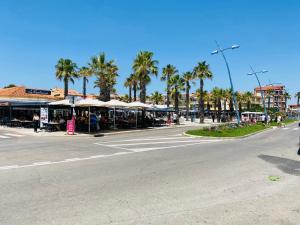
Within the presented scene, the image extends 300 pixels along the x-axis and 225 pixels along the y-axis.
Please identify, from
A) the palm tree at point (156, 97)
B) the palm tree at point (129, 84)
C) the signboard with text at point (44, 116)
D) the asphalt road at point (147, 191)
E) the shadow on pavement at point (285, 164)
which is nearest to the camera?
the asphalt road at point (147, 191)

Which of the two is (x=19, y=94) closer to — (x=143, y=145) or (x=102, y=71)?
(x=102, y=71)

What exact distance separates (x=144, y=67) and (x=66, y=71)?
1462 cm

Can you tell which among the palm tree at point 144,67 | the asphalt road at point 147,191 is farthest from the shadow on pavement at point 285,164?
the palm tree at point 144,67

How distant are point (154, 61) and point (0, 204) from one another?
1660 inches

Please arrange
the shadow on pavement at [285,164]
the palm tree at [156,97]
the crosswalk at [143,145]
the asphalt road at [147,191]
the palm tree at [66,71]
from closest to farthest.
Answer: the asphalt road at [147,191] → the shadow on pavement at [285,164] → the crosswalk at [143,145] → the palm tree at [66,71] → the palm tree at [156,97]

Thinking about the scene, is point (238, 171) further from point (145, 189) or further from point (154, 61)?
point (154, 61)

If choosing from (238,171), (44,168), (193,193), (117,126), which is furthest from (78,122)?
(193,193)

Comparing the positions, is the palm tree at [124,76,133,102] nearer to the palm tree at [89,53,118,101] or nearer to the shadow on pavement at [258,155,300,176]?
the palm tree at [89,53,118,101]

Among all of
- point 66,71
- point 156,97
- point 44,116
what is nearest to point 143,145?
point 44,116

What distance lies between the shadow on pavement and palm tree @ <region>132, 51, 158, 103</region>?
112 feet

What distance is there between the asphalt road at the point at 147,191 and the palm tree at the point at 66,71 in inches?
1691

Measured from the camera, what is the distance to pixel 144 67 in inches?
1834

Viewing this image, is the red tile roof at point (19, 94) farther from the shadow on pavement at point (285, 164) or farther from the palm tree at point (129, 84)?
the shadow on pavement at point (285, 164)

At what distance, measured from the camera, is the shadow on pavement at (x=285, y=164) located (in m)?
10.5
